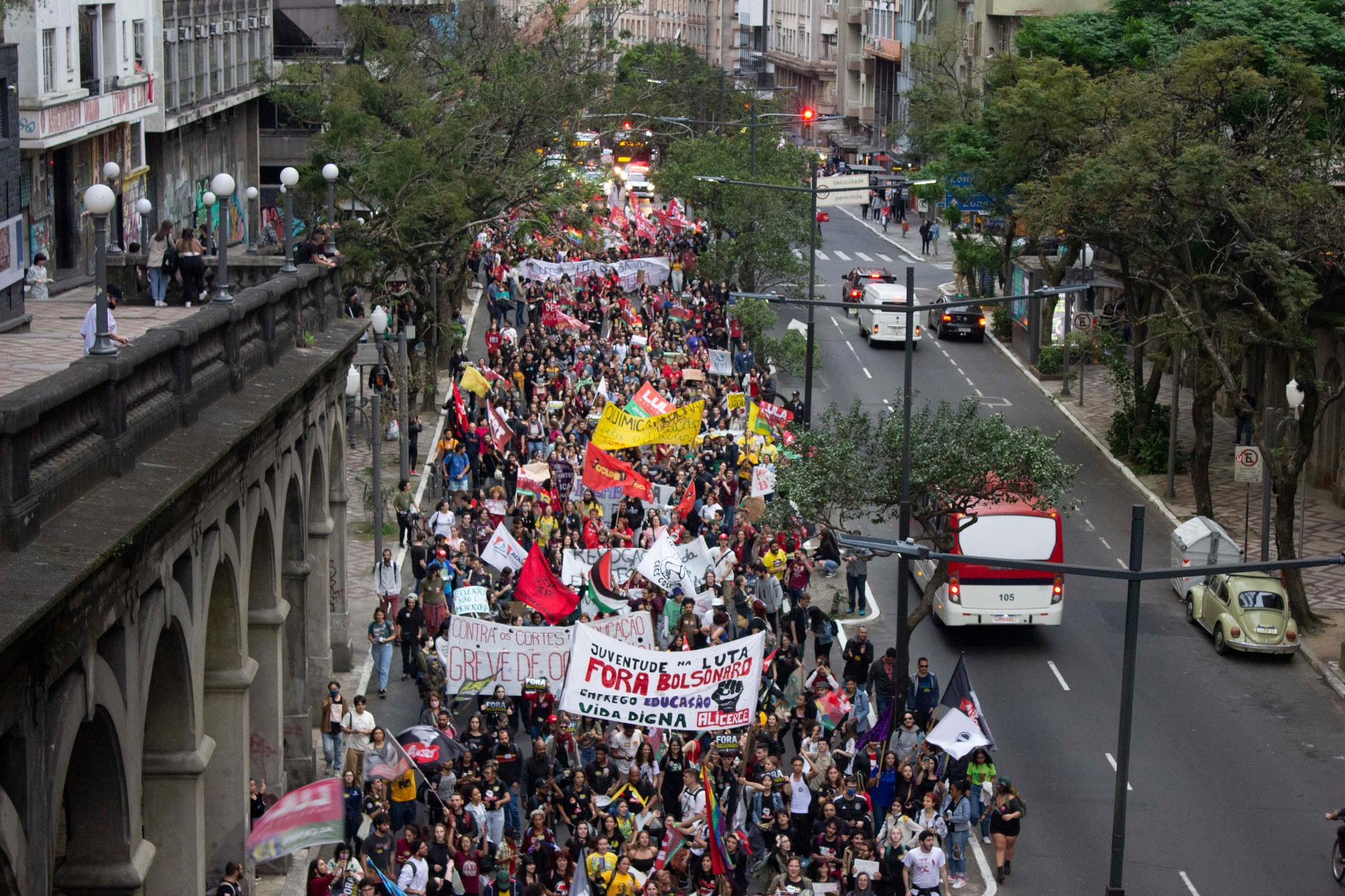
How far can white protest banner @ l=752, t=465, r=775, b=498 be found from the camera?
35281 mm

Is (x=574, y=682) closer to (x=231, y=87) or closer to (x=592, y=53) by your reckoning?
(x=592, y=53)

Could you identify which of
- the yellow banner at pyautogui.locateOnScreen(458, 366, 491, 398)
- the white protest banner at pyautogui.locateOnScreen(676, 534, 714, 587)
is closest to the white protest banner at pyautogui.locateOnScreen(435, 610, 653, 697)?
the white protest banner at pyautogui.locateOnScreen(676, 534, 714, 587)

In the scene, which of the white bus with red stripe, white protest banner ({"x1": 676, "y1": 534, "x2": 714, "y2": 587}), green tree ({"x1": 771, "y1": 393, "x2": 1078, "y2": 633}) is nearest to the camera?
white protest banner ({"x1": 676, "y1": 534, "x2": 714, "y2": 587})

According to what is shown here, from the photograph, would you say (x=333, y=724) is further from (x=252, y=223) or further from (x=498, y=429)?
(x=252, y=223)

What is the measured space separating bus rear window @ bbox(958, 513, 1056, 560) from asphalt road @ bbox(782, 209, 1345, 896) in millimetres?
1740

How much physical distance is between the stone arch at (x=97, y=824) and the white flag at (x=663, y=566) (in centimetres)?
1432

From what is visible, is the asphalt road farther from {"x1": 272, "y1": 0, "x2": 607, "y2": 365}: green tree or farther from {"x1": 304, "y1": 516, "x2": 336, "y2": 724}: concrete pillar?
{"x1": 272, "y1": 0, "x2": 607, "y2": 365}: green tree

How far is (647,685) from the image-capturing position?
22344mm

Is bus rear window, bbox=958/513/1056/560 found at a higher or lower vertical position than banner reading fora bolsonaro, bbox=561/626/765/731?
lower

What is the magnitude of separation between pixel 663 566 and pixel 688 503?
17.0 ft

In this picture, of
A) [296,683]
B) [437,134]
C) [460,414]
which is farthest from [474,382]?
[296,683]

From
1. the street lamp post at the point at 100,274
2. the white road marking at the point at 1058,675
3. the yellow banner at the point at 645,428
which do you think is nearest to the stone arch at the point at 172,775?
the street lamp post at the point at 100,274

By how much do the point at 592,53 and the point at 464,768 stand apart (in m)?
37.5

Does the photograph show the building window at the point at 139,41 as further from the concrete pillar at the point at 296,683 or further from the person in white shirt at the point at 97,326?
the concrete pillar at the point at 296,683
